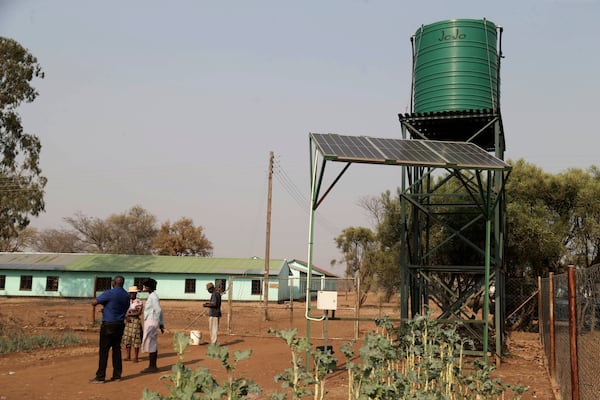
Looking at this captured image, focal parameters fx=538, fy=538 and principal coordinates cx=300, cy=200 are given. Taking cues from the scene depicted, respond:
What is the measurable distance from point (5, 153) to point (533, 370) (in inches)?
1099

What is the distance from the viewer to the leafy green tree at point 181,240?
6606 centimetres

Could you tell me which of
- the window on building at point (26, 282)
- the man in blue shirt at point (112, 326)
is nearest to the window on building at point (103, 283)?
Answer: the window on building at point (26, 282)

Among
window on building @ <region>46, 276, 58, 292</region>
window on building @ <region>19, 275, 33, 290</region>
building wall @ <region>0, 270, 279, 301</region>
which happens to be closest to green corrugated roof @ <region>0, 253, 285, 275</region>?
building wall @ <region>0, 270, 279, 301</region>

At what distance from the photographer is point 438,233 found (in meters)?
21.4

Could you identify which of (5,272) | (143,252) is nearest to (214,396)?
(5,272)

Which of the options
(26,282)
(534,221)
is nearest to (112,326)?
(534,221)

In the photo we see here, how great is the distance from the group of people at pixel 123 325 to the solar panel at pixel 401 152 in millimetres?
4458

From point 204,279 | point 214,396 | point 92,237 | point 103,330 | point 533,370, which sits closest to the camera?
point 214,396

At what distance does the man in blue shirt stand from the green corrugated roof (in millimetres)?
30059

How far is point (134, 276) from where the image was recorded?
41156 mm

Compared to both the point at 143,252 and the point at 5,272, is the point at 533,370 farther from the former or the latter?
the point at 143,252

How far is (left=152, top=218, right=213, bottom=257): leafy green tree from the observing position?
66062 millimetres

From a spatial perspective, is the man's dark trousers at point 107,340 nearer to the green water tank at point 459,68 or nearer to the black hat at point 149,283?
the black hat at point 149,283

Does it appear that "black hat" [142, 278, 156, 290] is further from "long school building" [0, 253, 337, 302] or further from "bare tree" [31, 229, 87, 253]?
"bare tree" [31, 229, 87, 253]
